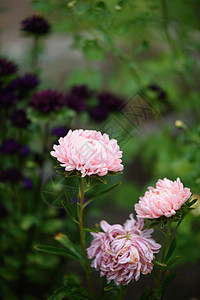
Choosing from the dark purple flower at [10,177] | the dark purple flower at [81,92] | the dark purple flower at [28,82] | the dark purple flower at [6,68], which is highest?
the dark purple flower at [6,68]

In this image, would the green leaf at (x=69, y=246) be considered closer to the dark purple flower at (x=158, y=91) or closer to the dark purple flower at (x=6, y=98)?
the dark purple flower at (x=6, y=98)

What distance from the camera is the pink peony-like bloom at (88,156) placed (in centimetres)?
49

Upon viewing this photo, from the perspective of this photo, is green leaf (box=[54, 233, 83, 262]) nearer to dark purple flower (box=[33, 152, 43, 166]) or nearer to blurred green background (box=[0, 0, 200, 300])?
blurred green background (box=[0, 0, 200, 300])

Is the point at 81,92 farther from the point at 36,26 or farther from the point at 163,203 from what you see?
the point at 163,203

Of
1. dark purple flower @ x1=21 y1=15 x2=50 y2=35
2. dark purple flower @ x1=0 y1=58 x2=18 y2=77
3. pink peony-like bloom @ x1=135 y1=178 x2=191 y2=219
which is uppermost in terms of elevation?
dark purple flower @ x1=21 y1=15 x2=50 y2=35

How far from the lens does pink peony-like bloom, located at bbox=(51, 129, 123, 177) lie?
1.62ft

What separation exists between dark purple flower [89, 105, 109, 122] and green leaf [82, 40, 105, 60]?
0.17 metres

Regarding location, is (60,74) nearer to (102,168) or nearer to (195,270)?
(195,270)

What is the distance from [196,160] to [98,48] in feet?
1.47

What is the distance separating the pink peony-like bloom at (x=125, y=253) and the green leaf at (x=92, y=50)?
0.61m

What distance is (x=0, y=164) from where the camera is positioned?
1.12 metres

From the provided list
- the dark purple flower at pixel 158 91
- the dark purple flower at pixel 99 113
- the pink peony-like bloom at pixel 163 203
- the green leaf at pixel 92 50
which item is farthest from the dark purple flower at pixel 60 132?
the pink peony-like bloom at pixel 163 203

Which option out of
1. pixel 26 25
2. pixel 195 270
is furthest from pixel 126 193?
pixel 26 25

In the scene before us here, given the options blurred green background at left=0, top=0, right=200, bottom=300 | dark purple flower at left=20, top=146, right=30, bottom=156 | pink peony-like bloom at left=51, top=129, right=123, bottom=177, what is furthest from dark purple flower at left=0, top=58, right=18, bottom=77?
pink peony-like bloom at left=51, top=129, right=123, bottom=177
